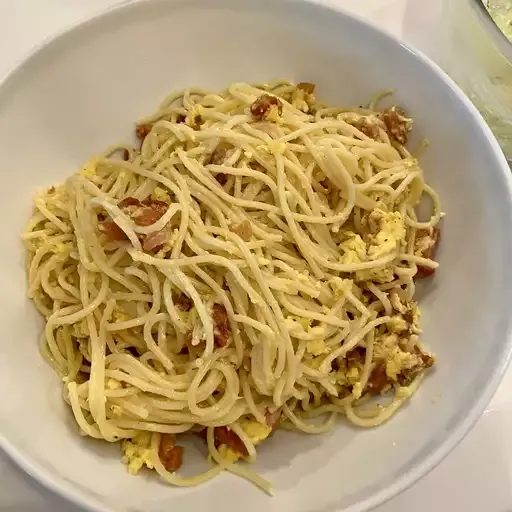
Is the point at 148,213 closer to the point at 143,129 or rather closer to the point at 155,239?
the point at 155,239

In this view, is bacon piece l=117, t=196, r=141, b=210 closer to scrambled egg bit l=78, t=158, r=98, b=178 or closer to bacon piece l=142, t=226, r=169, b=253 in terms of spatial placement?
bacon piece l=142, t=226, r=169, b=253

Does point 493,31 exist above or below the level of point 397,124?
above

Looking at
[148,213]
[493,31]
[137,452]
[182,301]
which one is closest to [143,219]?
[148,213]

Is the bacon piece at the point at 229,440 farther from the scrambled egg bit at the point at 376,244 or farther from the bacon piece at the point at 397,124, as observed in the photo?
the bacon piece at the point at 397,124

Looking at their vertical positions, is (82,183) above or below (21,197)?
above

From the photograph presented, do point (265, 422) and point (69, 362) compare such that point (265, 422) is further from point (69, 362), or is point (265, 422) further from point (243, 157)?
point (243, 157)

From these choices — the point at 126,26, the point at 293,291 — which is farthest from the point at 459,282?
the point at 126,26

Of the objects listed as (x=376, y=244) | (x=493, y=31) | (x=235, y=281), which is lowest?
(x=235, y=281)
